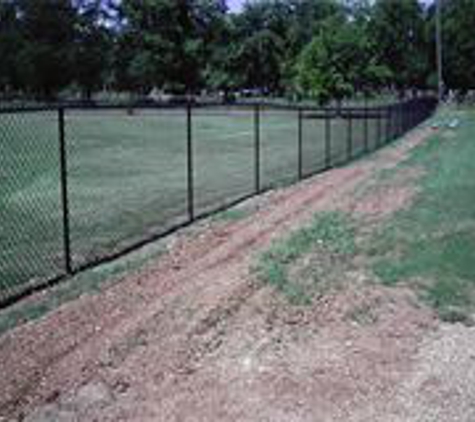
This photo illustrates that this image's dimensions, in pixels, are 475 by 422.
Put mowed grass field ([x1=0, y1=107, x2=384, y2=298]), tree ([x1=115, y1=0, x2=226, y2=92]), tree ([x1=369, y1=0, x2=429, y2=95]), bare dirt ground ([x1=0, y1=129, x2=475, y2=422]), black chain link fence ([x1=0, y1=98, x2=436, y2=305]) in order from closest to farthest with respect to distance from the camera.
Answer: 1. bare dirt ground ([x1=0, y1=129, x2=475, y2=422])
2. black chain link fence ([x1=0, y1=98, x2=436, y2=305])
3. mowed grass field ([x1=0, y1=107, x2=384, y2=298])
4. tree ([x1=369, y1=0, x2=429, y2=95])
5. tree ([x1=115, y1=0, x2=226, y2=92])

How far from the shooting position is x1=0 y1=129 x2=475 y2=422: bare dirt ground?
224 inches

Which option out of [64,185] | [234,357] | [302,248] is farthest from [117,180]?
[234,357]

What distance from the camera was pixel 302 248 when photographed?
10.6 m

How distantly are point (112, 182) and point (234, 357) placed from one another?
14.5 meters

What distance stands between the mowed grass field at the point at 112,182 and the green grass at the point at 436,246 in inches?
137

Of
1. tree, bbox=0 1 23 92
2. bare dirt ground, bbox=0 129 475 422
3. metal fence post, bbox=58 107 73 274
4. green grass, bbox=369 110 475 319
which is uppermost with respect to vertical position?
tree, bbox=0 1 23 92

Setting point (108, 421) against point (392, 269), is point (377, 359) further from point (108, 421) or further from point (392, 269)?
point (392, 269)

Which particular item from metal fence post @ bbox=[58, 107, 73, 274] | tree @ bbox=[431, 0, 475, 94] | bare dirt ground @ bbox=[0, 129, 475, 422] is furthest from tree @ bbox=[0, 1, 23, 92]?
bare dirt ground @ bbox=[0, 129, 475, 422]

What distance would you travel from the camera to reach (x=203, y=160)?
27562 millimetres

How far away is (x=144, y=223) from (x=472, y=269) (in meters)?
5.91

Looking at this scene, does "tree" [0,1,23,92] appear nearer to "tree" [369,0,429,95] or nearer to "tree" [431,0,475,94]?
"tree" [369,0,429,95]

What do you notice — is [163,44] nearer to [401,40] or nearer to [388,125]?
[401,40]

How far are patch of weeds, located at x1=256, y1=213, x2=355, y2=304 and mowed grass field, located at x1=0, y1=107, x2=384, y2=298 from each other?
7.39 feet

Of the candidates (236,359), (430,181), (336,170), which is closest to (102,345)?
(236,359)
